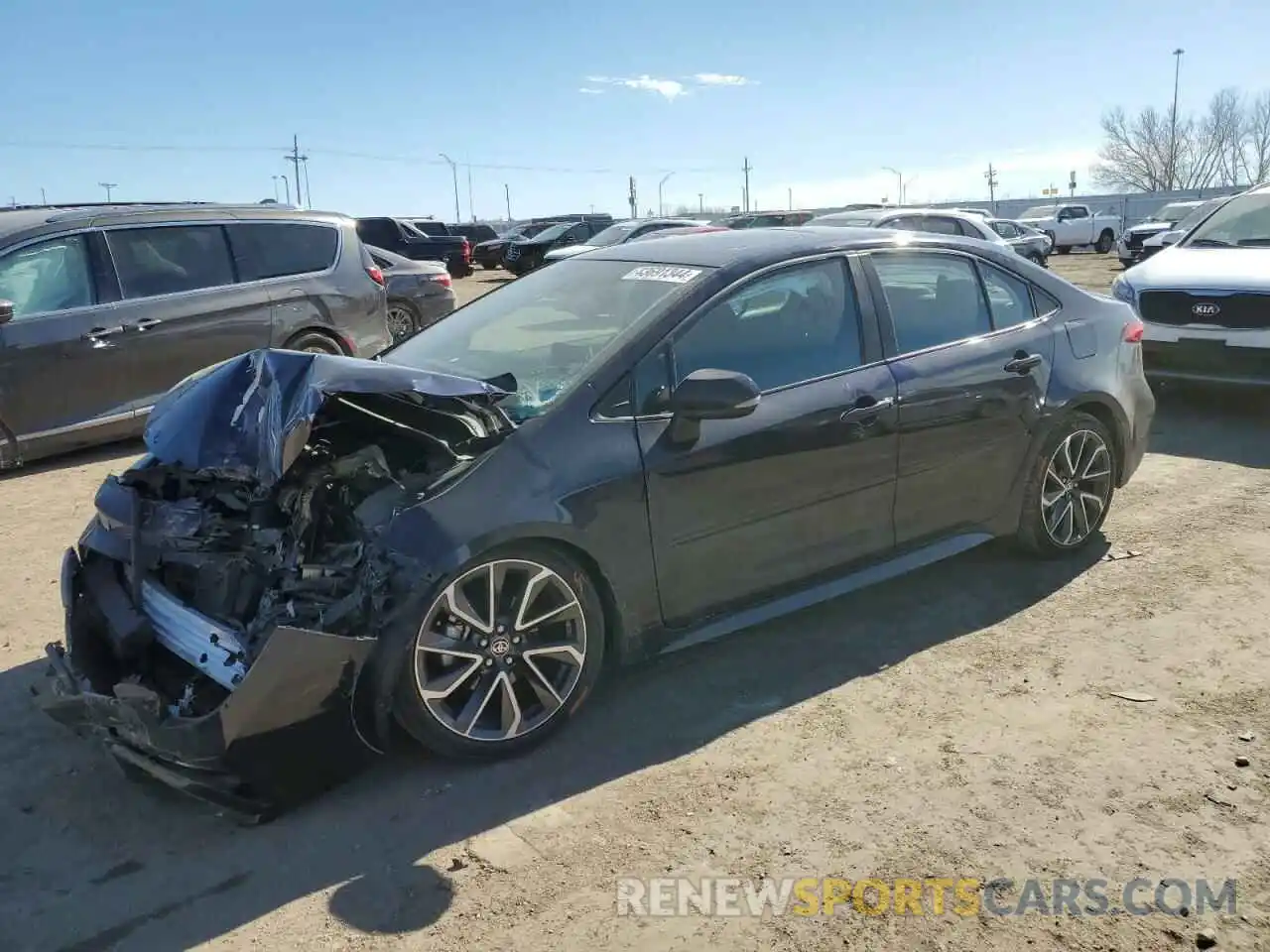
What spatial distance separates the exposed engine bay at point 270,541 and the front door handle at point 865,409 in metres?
1.44

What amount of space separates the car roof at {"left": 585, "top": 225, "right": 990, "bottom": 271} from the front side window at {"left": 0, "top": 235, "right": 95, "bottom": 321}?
183 inches

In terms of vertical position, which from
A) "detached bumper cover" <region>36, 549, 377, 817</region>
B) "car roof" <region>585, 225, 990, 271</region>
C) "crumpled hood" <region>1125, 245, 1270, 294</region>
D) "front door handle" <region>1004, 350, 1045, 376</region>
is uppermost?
"car roof" <region>585, 225, 990, 271</region>

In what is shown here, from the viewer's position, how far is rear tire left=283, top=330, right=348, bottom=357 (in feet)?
28.1

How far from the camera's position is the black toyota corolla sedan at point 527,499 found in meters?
3.15

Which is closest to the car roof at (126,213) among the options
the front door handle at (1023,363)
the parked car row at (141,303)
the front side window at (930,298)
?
the parked car row at (141,303)

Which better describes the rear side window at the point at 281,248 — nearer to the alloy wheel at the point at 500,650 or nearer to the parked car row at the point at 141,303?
the parked car row at the point at 141,303

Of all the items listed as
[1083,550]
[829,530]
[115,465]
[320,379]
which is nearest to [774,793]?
[829,530]

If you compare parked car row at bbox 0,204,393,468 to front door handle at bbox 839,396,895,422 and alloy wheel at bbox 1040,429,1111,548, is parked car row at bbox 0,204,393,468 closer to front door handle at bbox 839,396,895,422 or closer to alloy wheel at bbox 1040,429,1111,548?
front door handle at bbox 839,396,895,422

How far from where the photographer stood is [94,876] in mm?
2924

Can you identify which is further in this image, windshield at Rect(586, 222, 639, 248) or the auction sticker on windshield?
windshield at Rect(586, 222, 639, 248)

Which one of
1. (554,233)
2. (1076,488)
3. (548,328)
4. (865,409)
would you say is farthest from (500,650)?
(554,233)

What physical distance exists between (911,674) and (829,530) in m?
0.64

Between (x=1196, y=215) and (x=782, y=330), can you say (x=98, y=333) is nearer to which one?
(x=782, y=330)

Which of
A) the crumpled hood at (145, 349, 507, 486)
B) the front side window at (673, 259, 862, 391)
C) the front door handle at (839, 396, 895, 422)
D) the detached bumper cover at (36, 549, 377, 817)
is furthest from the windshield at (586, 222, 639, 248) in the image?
the detached bumper cover at (36, 549, 377, 817)
